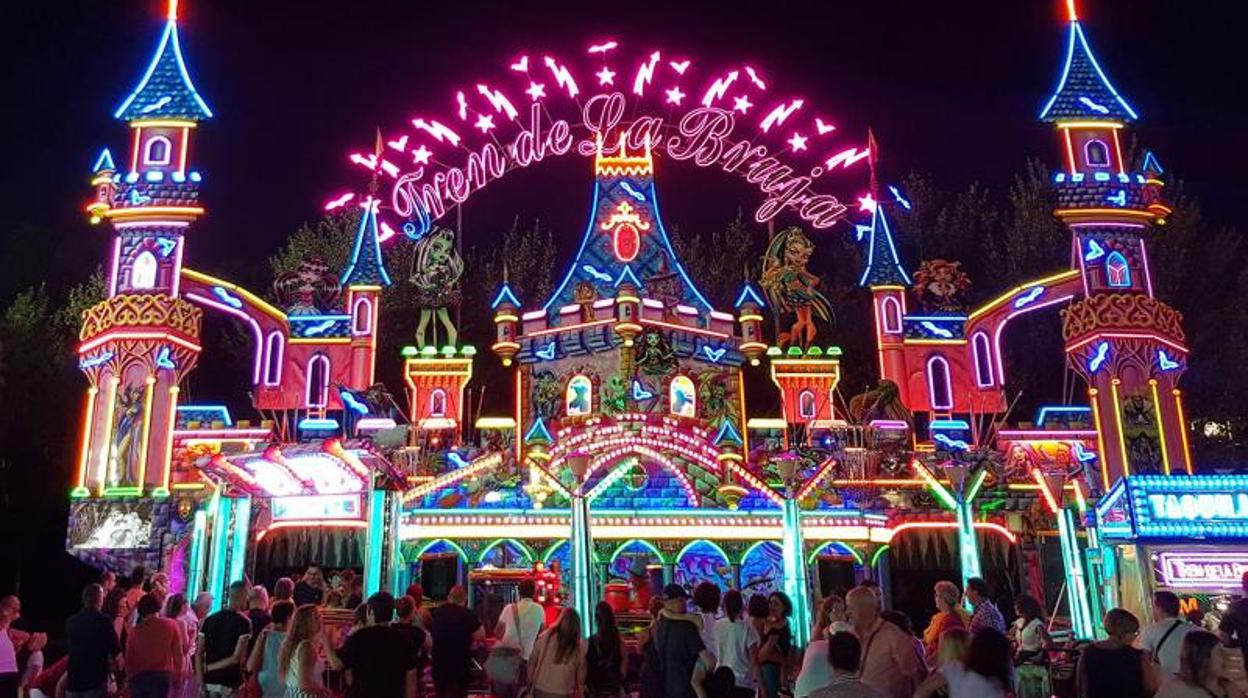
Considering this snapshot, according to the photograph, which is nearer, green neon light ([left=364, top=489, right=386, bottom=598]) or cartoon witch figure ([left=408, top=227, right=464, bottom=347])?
green neon light ([left=364, top=489, right=386, bottom=598])

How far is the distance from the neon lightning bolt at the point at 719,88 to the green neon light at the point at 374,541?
56.3 ft

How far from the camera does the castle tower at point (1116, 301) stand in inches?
1045

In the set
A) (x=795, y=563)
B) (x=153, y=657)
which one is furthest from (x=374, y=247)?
(x=153, y=657)

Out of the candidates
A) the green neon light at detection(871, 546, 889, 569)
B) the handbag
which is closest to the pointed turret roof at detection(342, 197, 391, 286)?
the green neon light at detection(871, 546, 889, 569)

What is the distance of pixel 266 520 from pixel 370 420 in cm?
396

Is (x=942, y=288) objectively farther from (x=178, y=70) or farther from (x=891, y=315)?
(x=178, y=70)

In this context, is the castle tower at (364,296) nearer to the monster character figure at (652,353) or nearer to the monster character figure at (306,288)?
the monster character figure at (306,288)

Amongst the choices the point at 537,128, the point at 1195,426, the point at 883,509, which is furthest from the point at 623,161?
the point at 1195,426

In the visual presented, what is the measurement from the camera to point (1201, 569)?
62.6 feet

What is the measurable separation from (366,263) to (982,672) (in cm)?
2691

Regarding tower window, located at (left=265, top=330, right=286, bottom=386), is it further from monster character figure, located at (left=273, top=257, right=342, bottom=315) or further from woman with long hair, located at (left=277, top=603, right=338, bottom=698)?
woman with long hair, located at (left=277, top=603, right=338, bottom=698)

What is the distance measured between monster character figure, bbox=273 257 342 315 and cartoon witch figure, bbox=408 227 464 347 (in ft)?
8.35

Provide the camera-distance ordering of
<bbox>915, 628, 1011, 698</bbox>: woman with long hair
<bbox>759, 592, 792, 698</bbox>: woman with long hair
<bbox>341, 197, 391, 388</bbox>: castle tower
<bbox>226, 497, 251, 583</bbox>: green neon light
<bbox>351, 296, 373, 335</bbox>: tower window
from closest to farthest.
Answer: <bbox>915, 628, 1011, 698</bbox>: woman with long hair < <bbox>759, 592, 792, 698</bbox>: woman with long hair < <bbox>226, 497, 251, 583</bbox>: green neon light < <bbox>341, 197, 391, 388</bbox>: castle tower < <bbox>351, 296, 373, 335</bbox>: tower window

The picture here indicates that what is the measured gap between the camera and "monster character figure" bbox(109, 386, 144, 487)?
25.0 meters
